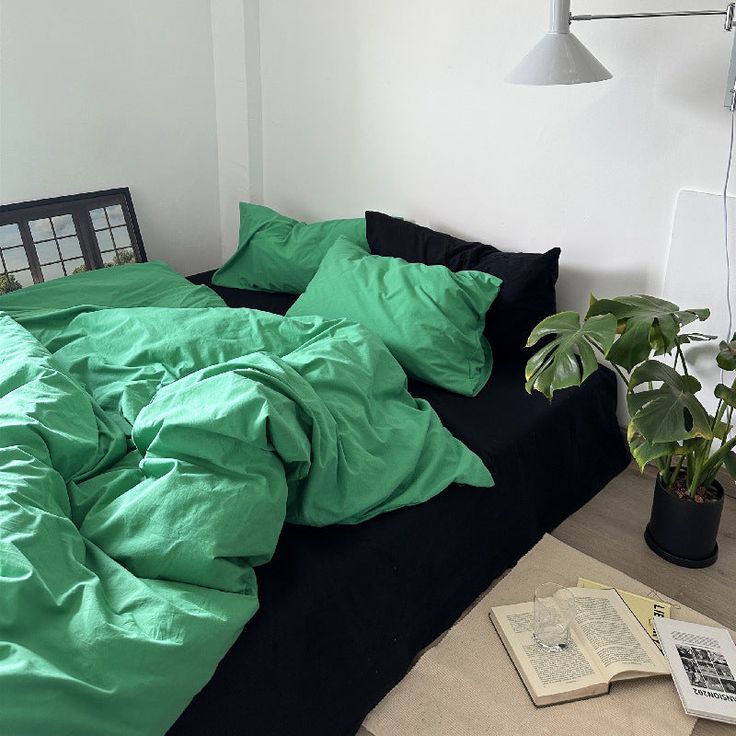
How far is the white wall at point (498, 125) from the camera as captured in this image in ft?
6.83

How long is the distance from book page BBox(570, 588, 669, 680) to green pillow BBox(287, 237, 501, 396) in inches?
25.1

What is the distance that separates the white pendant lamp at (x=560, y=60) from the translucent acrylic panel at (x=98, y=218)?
1613mm

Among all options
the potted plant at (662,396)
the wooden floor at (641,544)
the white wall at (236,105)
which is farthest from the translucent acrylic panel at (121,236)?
the wooden floor at (641,544)

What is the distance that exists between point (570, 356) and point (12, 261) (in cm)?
187

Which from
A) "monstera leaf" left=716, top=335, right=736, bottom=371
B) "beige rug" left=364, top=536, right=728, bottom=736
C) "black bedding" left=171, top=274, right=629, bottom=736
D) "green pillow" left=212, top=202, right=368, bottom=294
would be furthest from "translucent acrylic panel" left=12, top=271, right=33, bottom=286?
"monstera leaf" left=716, top=335, right=736, bottom=371

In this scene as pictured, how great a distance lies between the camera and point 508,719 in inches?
59.7

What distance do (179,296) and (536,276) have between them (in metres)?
1.13

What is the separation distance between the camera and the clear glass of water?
5.41 ft

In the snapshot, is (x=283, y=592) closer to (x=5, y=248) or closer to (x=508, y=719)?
(x=508, y=719)

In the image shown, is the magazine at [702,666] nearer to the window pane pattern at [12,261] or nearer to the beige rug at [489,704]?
the beige rug at [489,704]

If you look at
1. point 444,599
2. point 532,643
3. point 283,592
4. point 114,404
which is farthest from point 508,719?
point 114,404

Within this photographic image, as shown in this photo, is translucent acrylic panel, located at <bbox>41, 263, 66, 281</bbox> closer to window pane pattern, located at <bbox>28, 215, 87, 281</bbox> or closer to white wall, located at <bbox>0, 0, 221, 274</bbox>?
window pane pattern, located at <bbox>28, 215, 87, 281</bbox>

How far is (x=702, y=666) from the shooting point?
1.59 m

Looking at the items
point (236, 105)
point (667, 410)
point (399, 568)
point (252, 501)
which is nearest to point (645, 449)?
point (667, 410)
